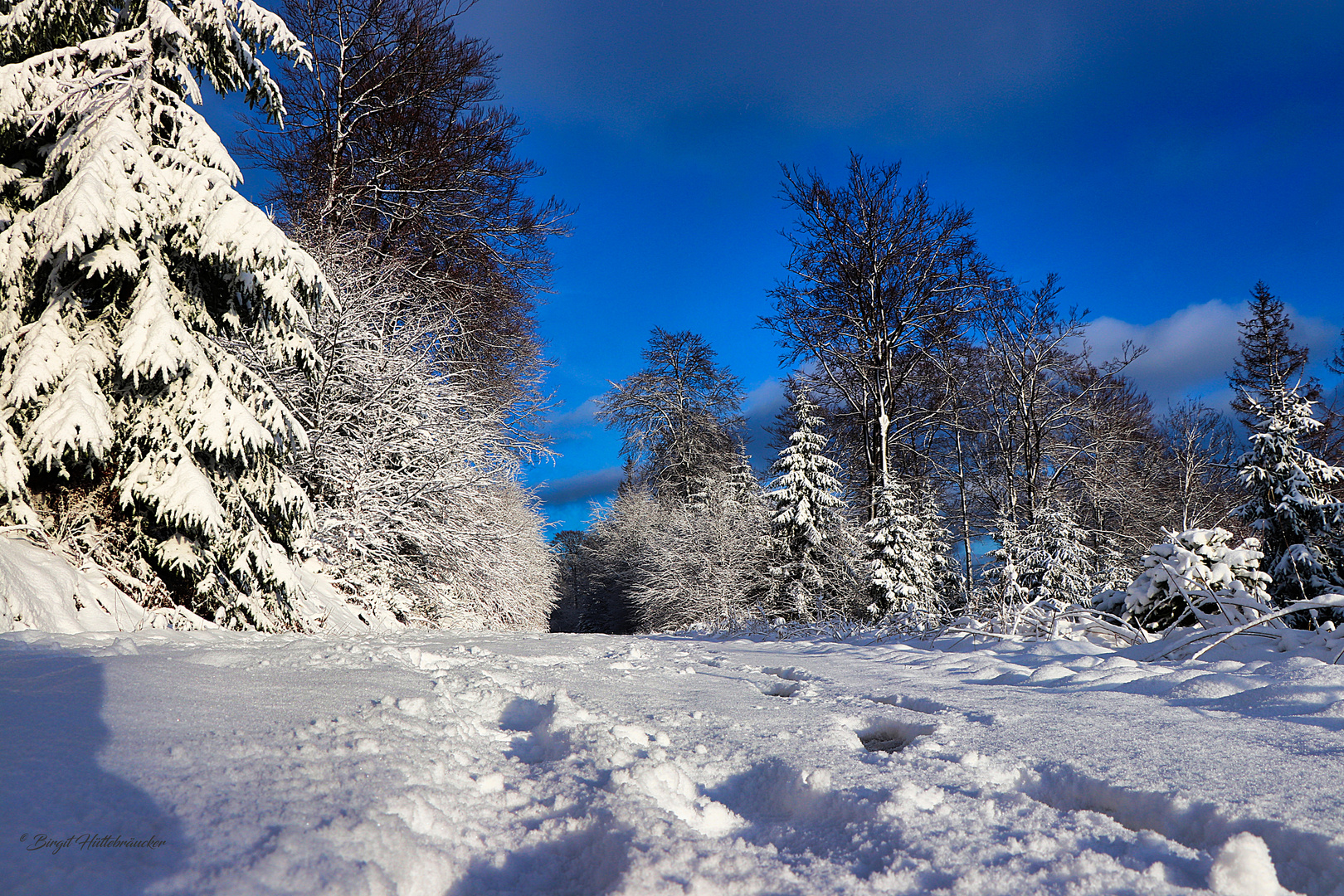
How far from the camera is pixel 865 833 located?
3.34ft

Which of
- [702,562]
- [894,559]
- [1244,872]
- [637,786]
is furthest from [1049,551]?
[637,786]

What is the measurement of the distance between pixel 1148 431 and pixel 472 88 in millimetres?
24342

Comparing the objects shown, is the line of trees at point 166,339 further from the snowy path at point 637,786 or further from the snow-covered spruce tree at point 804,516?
the snow-covered spruce tree at point 804,516

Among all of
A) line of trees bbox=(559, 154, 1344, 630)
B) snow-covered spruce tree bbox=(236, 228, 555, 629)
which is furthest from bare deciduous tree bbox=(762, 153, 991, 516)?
snow-covered spruce tree bbox=(236, 228, 555, 629)

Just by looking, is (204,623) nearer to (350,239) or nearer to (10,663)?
(10,663)

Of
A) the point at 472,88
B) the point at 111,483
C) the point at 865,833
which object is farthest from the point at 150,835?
the point at 472,88

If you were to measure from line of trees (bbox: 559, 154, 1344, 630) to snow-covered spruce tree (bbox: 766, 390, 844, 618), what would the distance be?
46 mm

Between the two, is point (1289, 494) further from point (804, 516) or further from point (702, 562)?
point (702, 562)

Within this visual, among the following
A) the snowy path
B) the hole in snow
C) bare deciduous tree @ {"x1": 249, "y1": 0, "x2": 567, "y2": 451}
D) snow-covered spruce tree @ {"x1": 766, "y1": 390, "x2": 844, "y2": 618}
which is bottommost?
the hole in snow

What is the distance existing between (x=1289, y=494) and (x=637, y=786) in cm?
1399

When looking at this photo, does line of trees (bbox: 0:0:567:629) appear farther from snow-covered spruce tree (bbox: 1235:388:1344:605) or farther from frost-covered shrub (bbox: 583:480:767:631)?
snow-covered spruce tree (bbox: 1235:388:1344:605)

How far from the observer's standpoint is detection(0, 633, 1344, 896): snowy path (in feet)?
2.77

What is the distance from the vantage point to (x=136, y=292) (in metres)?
4.24

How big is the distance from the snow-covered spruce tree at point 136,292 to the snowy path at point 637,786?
2.67 m
